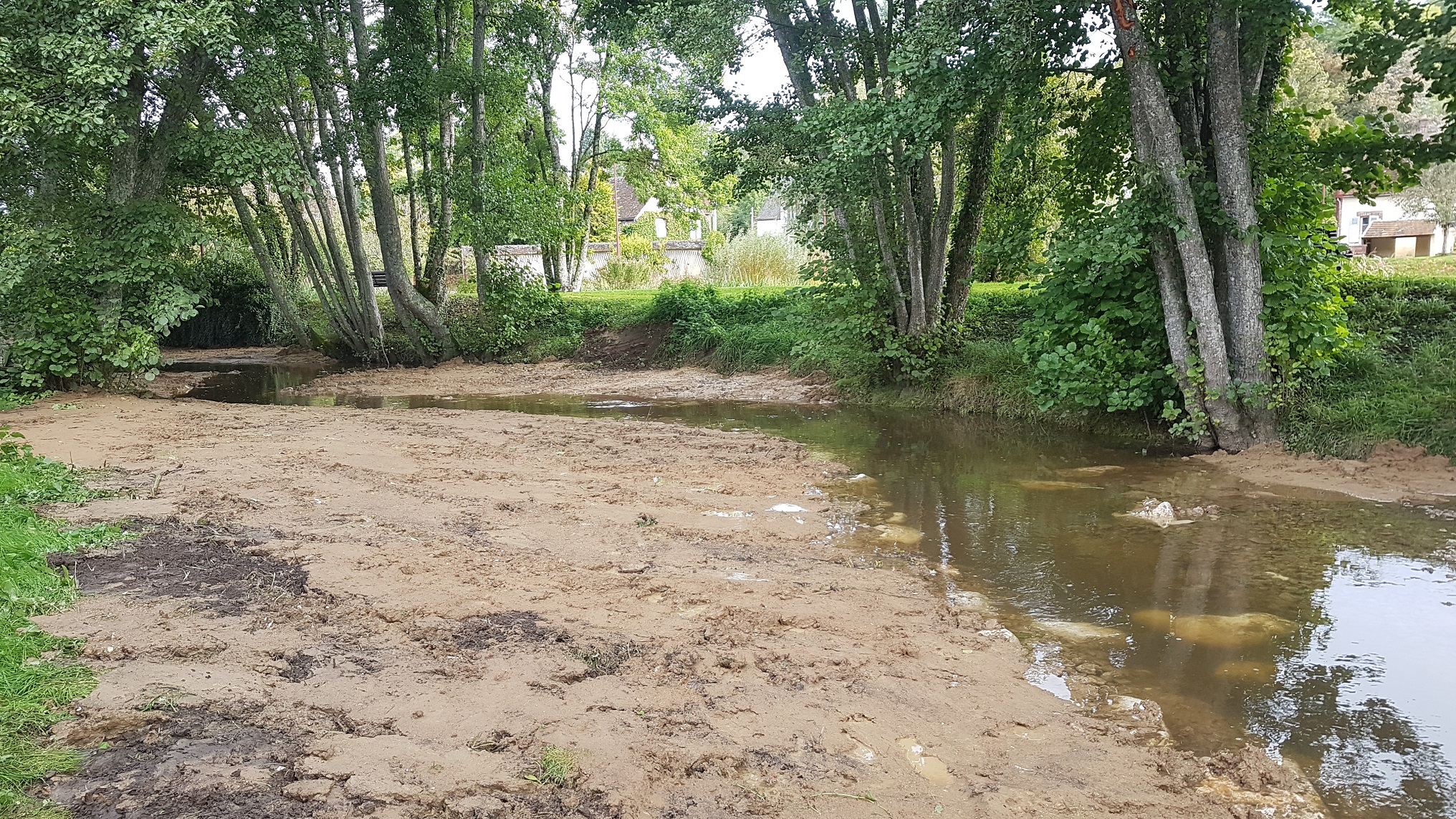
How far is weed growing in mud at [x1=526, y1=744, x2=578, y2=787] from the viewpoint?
3.26 metres

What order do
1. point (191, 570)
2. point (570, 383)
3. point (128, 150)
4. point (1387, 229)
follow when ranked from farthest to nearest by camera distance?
point (1387, 229), point (570, 383), point (128, 150), point (191, 570)

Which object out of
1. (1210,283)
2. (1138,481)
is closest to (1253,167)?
(1210,283)

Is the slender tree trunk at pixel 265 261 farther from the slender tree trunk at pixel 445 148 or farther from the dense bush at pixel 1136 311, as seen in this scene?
the dense bush at pixel 1136 311

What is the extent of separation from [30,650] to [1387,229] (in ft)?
136

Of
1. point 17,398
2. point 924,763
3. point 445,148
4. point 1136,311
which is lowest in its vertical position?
point 924,763

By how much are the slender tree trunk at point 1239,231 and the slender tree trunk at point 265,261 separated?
43.8 ft

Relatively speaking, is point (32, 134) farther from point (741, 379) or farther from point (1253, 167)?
point (1253, 167)

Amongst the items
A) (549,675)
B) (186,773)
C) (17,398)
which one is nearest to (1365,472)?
(549,675)

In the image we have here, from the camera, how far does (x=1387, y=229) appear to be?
34781 mm

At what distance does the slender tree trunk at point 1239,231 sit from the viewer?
27.0 ft

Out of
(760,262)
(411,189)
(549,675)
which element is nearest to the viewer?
(549,675)

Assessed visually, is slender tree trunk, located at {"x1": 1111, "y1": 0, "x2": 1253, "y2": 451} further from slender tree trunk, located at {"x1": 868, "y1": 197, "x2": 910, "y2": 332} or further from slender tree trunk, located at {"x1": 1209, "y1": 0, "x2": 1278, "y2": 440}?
slender tree trunk, located at {"x1": 868, "y1": 197, "x2": 910, "y2": 332}

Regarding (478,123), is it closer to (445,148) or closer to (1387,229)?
(445,148)

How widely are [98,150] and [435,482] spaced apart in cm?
940
